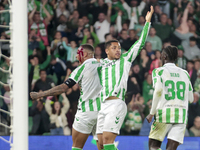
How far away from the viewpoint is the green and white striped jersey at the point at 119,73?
4.95 metres

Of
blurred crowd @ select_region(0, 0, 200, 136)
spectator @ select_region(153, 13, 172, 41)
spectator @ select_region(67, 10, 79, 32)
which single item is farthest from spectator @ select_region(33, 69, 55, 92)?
spectator @ select_region(153, 13, 172, 41)

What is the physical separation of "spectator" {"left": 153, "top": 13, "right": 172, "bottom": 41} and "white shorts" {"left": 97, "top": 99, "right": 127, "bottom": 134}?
459cm

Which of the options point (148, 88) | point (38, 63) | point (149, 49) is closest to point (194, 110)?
point (148, 88)

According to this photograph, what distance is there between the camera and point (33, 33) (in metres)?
9.29

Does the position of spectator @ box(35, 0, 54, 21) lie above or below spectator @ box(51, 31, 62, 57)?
above

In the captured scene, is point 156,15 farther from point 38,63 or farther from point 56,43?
point 38,63

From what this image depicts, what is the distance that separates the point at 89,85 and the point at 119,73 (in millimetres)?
538

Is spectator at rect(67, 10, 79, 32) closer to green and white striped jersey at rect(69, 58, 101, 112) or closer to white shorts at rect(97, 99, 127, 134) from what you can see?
green and white striped jersey at rect(69, 58, 101, 112)

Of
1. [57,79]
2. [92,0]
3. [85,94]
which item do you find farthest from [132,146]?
[92,0]

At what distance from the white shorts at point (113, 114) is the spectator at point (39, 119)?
3.64 m

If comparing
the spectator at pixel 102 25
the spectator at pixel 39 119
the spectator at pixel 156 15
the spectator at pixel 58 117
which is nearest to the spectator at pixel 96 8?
the spectator at pixel 102 25

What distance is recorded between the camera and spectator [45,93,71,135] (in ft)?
27.3

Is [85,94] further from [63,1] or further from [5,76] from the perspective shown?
[63,1]

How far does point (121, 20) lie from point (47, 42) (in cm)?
174
